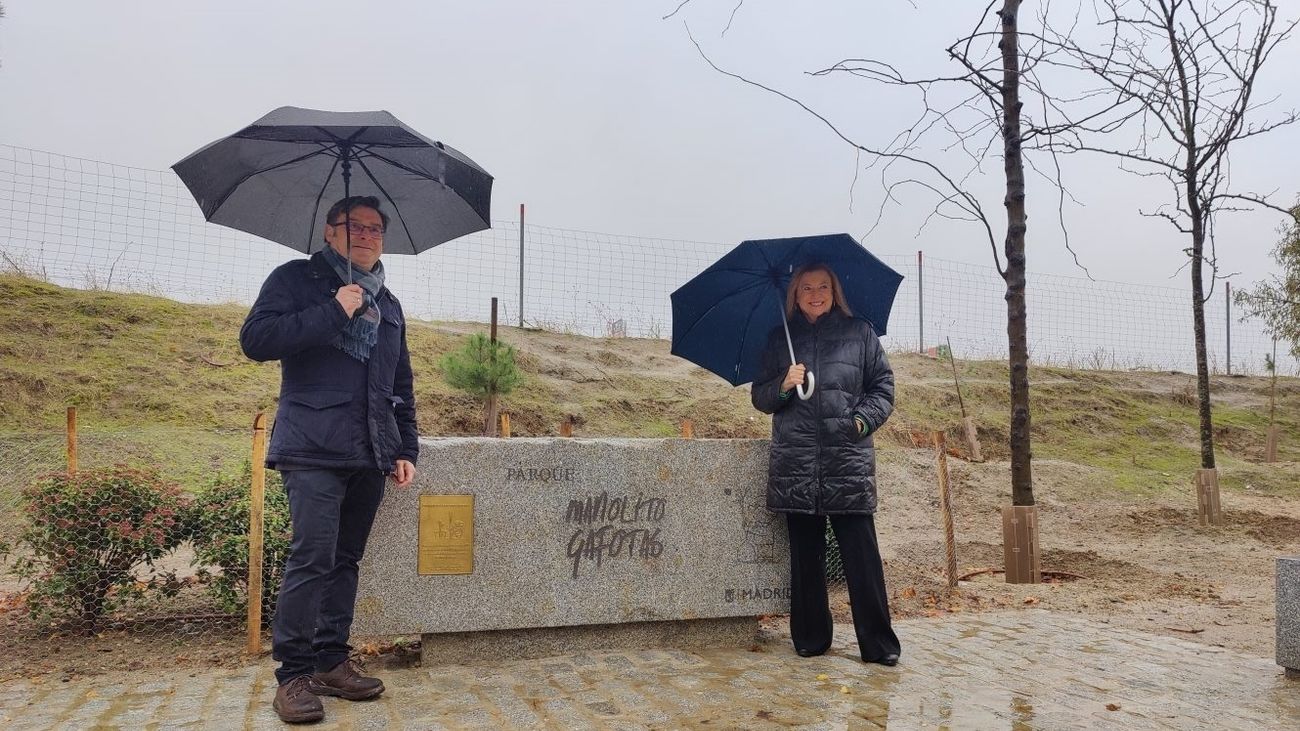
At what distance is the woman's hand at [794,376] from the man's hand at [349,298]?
197 cm

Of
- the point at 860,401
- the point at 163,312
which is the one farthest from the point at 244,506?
the point at 163,312

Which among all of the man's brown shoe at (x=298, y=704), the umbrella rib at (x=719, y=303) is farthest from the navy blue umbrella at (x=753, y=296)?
the man's brown shoe at (x=298, y=704)

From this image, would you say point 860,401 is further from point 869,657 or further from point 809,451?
point 869,657

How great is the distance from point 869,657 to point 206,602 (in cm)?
386

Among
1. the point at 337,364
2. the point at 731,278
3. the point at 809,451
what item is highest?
the point at 731,278

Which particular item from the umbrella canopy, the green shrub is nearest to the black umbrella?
the umbrella canopy

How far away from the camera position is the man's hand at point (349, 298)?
330cm

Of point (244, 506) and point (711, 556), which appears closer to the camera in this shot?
point (711, 556)

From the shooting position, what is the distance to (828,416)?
4.18 m

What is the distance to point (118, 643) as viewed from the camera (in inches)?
184

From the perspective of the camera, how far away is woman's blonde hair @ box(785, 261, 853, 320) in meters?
4.39

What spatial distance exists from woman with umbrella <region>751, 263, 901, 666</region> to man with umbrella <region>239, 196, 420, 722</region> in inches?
69.6

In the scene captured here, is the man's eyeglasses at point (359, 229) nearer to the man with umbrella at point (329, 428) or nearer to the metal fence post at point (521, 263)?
the man with umbrella at point (329, 428)

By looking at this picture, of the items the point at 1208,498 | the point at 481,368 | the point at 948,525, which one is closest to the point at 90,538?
the point at 948,525
